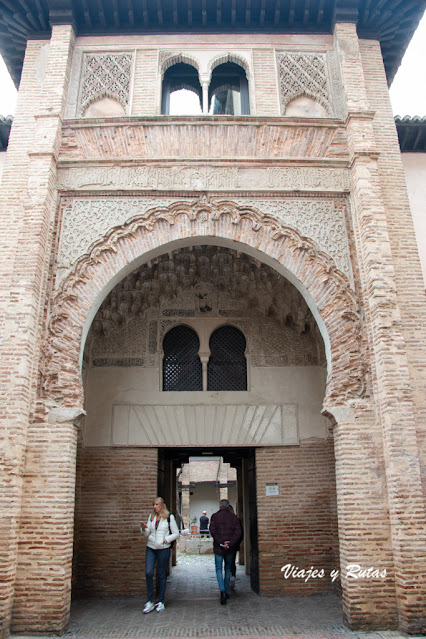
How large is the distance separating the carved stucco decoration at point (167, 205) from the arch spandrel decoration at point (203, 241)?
88 millimetres

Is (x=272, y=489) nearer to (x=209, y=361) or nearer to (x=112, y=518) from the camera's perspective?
(x=209, y=361)

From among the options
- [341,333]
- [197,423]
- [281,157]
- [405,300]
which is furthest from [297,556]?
[281,157]

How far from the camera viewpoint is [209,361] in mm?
7250

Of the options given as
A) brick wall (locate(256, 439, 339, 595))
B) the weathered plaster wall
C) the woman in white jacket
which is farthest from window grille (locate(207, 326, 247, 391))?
the weathered plaster wall

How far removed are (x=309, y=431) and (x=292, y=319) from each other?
158 cm

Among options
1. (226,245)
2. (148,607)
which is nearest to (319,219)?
(226,245)

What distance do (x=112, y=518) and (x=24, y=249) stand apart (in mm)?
3543

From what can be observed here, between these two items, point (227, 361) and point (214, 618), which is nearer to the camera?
point (214, 618)

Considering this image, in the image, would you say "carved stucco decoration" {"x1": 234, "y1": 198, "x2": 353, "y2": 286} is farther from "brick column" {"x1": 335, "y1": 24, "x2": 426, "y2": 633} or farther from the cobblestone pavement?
the cobblestone pavement

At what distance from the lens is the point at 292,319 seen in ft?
23.9

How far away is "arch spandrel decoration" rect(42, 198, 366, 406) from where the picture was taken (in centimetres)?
523

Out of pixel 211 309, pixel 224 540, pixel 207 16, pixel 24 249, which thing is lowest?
pixel 224 540

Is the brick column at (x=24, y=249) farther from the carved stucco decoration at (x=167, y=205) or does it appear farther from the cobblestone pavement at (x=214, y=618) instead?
the cobblestone pavement at (x=214, y=618)

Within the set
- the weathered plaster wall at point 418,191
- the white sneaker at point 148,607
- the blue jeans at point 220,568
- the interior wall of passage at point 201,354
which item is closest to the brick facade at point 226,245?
the interior wall of passage at point 201,354
